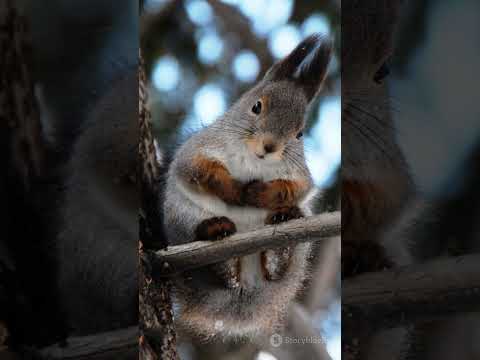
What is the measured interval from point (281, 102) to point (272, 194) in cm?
25

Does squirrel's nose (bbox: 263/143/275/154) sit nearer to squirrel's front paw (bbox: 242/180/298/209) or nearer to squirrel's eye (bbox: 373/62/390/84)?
squirrel's front paw (bbox: 242/180/298/209)

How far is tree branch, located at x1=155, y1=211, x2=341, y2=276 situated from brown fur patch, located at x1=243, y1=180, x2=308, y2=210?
6cm

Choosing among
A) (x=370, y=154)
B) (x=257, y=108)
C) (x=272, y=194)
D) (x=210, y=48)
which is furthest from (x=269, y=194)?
(x=210, y=48)

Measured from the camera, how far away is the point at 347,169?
5.92 feet

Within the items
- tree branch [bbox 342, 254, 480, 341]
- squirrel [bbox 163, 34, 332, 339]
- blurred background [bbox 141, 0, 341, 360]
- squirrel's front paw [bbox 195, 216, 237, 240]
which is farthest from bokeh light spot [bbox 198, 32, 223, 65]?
tree branch [bbox 342, 254, 480, 341]

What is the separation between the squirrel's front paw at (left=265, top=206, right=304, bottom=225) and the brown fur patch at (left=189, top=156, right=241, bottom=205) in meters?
0.09

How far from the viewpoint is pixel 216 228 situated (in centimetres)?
167

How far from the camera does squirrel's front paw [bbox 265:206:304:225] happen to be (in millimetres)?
1694

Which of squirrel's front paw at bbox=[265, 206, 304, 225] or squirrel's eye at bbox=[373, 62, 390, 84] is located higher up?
squirrel's eye at bbox=[373, 62, 390, 84]

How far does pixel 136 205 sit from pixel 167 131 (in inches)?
8.6

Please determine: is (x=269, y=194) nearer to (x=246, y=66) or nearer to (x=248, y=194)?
(x=248, y=194)

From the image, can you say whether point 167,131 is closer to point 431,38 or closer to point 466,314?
point 431,38

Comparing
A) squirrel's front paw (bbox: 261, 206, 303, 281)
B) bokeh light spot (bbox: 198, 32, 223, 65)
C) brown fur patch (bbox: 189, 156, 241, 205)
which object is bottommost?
squirrel's front paw (bbox: 261, 206, 303, 281)

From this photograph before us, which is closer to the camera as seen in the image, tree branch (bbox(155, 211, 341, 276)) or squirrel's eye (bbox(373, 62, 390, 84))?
tree branch (bbox(155, 211, 341, 276))
